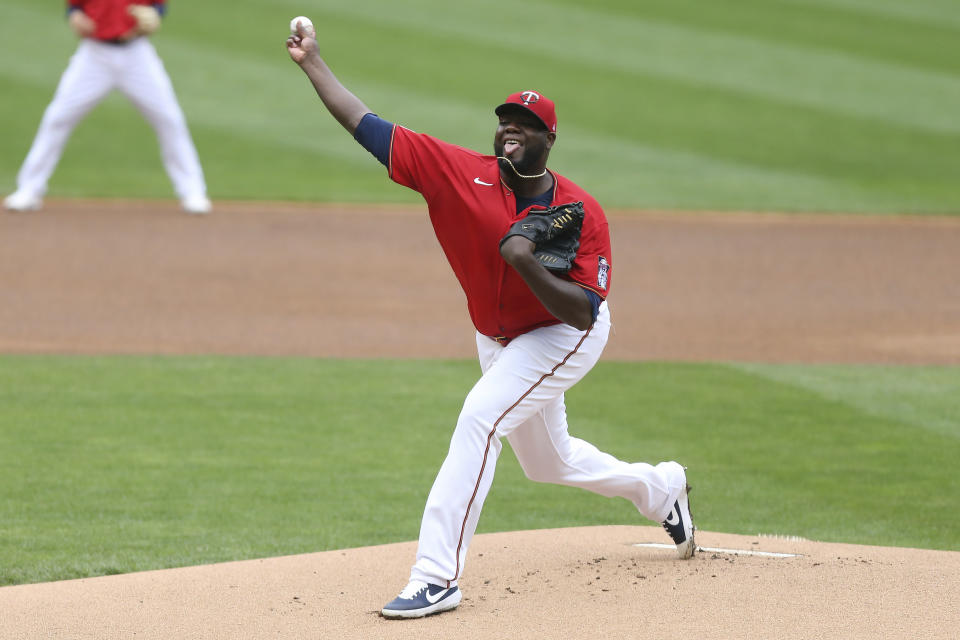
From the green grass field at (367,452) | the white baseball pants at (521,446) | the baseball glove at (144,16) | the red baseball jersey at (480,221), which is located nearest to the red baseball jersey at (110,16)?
the baseball glove at (144,16)

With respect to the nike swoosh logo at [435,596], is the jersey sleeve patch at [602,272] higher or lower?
higher

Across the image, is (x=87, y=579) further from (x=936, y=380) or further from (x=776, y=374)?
(x=936, y=380)

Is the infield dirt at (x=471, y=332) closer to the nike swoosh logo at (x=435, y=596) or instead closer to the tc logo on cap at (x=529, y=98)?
the nike swoosh logo at (x=435, y=596)

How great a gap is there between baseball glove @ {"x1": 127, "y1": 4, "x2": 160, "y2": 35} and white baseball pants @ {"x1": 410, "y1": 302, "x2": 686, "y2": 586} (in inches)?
316

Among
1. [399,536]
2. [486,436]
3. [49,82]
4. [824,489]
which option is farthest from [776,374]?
[49,82]

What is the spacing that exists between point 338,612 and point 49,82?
48.7 feet

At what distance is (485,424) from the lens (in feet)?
16.0

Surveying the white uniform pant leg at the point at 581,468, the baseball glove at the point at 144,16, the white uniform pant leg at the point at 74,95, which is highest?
the baseball glove at the point at 144,16

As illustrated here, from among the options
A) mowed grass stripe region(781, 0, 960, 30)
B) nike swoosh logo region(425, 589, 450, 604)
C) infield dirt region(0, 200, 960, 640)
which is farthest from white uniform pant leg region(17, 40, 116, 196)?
mowed grass stripe region(781, 0, 960, 30)

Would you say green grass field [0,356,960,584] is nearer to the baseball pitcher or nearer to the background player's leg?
the baseball pitcher

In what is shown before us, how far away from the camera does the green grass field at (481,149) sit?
21.7ft

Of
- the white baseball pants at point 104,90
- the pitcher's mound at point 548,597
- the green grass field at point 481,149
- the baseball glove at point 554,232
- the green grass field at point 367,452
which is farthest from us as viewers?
the white baseball pants at point 104,90

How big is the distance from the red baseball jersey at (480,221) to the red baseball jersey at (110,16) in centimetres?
812

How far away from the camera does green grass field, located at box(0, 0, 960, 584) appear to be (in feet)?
21.7
